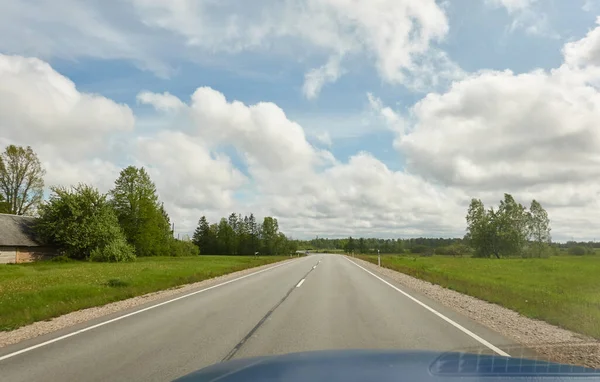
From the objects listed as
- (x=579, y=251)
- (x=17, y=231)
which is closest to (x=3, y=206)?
(x=17, y=231)

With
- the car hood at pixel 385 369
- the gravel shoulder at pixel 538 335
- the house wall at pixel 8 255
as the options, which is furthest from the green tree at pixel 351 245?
the car hood at pixel 385 369

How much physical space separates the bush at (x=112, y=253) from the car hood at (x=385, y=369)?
158 ft

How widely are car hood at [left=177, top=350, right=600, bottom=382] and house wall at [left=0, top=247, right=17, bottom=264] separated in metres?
49.0

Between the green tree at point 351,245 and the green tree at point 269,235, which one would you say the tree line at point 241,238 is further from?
the green tree at point 351,245

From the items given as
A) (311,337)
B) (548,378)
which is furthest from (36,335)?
(548,378)

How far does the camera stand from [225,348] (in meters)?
6.95

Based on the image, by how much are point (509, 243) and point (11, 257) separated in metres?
85.2

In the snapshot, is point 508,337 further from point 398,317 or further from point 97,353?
point 97,353

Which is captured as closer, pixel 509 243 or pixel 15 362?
pixel 15 362

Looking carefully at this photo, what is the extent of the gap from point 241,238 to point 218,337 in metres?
134

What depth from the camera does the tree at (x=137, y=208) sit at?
67.9 m

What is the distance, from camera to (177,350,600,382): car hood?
3.70 meters

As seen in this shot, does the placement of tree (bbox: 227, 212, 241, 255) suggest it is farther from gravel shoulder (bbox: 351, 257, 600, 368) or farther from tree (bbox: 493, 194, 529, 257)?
gravel shoulder (bbox: 351, 257, 600, 368)

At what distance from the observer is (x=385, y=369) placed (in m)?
4.00
